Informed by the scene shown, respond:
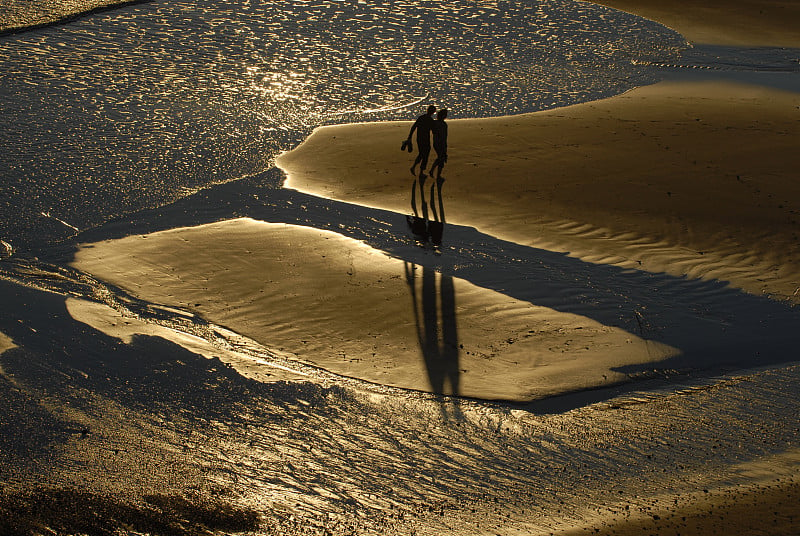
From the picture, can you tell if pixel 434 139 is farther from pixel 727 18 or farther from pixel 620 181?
pixel 727 18

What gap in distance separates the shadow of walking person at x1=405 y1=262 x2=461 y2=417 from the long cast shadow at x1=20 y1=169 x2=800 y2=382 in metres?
0.44

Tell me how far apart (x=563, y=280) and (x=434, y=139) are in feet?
15.3

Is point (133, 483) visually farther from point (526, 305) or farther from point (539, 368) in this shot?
point (526, 305)

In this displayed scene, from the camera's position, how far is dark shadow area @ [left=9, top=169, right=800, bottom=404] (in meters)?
10.2

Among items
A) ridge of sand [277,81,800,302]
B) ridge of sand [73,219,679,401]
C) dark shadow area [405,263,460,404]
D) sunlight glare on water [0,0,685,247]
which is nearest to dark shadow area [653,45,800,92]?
sunlight glare on water [0,0,685,247]

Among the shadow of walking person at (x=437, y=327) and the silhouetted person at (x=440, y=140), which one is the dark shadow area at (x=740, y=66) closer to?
the silhouetted person at (x=440, y=140)

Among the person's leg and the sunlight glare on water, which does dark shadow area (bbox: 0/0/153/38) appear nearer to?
the sunlight glare on water

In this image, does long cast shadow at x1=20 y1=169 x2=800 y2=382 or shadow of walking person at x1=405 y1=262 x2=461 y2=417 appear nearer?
shadow of walking person at x1=405 y1=262 x2=461 y2=417

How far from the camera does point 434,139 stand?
1526cm

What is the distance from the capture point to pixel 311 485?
7.29 meters

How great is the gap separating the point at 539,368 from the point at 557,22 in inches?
973

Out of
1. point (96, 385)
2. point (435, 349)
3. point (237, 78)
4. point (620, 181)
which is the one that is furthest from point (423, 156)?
point (237, 78)

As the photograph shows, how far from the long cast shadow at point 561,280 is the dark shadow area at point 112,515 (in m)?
4.99

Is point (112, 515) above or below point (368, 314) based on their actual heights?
below
